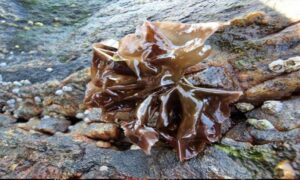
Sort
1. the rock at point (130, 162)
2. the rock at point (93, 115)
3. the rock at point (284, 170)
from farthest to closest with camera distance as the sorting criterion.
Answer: the rock at point (93, 115) → the rock at point (130, 162) → the rock at point (284, 170)

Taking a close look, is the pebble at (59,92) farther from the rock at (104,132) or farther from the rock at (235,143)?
the rock at (235,143)

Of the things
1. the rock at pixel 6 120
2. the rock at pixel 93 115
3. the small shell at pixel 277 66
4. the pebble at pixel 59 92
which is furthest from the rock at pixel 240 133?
the rock at pixel 6 120

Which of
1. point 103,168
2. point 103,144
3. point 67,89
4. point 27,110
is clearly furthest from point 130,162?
point 27,110

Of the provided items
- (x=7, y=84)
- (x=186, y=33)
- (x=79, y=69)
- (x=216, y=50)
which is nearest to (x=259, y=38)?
(x=216, y=50)

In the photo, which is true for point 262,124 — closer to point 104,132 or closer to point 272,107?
point 272,107

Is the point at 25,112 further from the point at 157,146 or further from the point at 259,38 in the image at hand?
the point at 259,38

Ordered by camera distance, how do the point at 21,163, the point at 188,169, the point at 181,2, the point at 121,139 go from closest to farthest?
the point at 188,169
the point at 21,163
the point at 121,139
the point at 181,2

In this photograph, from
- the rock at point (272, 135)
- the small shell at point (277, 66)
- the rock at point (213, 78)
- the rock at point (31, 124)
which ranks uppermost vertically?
the small shell at point (277, 66)

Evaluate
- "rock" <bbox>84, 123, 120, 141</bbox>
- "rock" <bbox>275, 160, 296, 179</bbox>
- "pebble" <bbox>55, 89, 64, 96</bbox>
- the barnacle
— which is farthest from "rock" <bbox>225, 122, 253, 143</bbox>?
"pebble" <bbox>55, 89, 64, 96</bbox>
